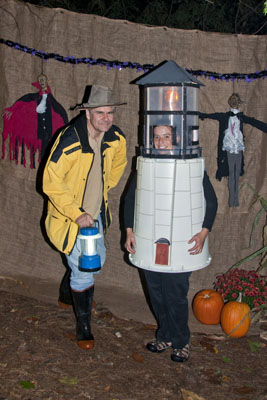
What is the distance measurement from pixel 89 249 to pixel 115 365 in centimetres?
100

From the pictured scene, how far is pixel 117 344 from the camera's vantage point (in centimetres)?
395

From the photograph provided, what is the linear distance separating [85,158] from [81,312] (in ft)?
4.15

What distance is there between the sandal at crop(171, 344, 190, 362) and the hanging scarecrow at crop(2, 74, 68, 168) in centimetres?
243

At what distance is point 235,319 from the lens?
4117 millimetres

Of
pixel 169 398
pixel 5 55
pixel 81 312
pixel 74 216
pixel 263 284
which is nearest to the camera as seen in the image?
→ pixel 169 398

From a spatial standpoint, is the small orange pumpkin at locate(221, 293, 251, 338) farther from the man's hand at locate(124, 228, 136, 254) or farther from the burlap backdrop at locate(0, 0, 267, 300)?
the man's hand at locate(124, 228, 136, 254)

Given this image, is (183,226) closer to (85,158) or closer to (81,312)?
(85,158)

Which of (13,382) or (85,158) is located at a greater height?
(85,158)

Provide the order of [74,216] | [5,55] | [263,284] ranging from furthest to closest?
[5,55], [263,284], [74,216]

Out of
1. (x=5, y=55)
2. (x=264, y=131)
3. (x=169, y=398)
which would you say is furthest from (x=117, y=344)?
(x=5, y=55)

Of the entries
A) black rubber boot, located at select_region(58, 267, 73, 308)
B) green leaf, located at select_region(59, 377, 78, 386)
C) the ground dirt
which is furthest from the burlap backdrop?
green leaf, located at select_region(59, 377, 78, 386)

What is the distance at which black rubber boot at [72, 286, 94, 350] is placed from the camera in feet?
12.5

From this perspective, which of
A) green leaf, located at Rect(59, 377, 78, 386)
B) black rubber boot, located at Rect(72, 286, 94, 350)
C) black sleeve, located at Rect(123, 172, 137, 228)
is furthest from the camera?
black rubber boot, located at Rect(72, 286, 94, 350)

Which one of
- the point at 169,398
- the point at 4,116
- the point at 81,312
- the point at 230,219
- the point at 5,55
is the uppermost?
the point at 5,55
